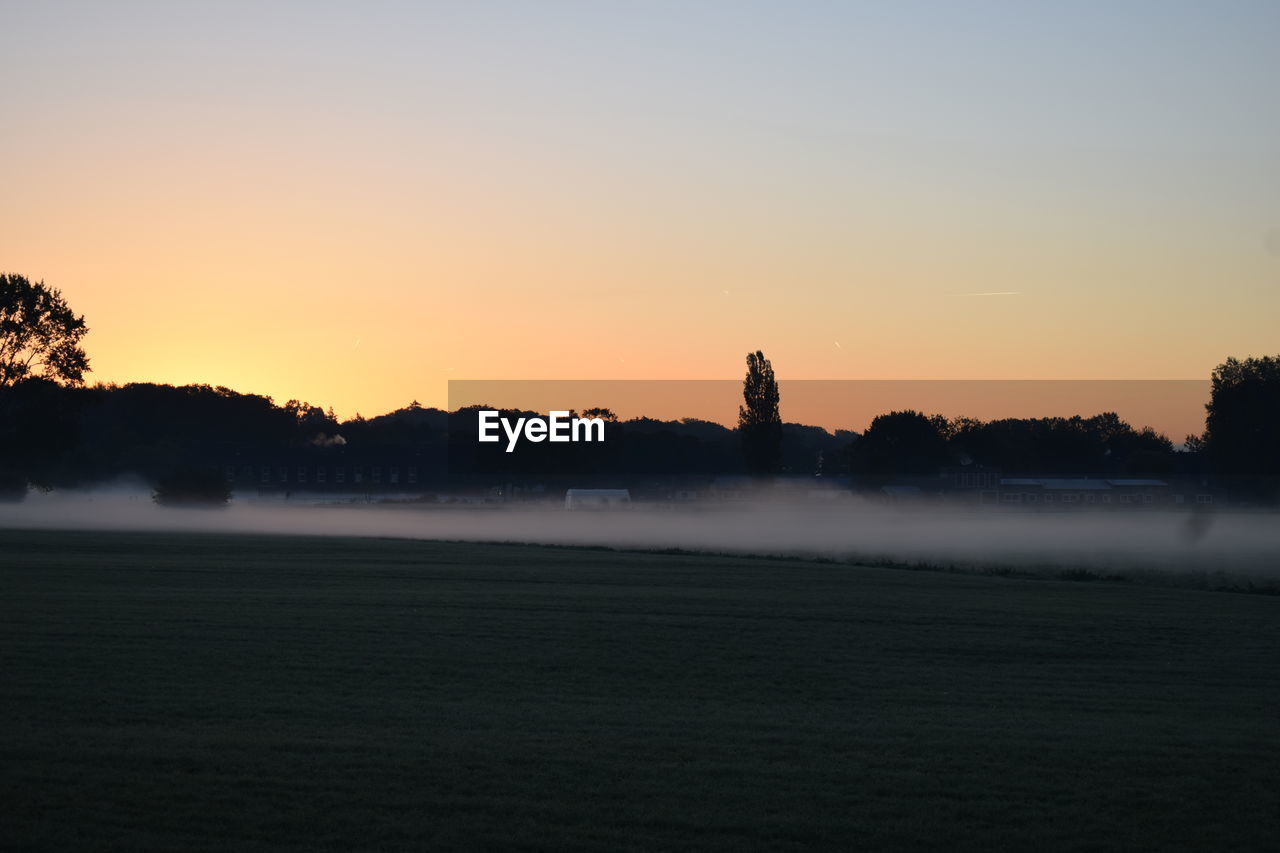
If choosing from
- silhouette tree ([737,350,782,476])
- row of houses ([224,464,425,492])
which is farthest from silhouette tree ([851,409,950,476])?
row of houses ([224,464,425,492])

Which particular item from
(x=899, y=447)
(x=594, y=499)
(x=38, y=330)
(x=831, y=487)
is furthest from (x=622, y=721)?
(x=899, y=447)

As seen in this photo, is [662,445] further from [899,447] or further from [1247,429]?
[1247,429]

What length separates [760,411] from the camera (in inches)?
3927

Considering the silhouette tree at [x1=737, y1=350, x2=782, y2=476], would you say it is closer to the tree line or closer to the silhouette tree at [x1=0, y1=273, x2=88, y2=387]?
the tree line

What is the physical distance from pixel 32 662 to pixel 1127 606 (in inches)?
958

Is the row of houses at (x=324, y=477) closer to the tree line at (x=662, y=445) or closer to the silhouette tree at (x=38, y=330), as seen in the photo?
the tree line at (x=662, y=445)

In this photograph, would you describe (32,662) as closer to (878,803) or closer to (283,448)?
(878,803)

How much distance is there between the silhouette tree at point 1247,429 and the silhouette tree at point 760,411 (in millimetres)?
46055

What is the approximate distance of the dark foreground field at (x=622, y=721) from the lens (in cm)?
1023

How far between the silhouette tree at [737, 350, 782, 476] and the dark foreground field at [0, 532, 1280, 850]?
7017cm

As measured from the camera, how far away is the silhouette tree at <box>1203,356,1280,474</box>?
361ft

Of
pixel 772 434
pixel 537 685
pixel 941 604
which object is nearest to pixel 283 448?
pixel 772 434

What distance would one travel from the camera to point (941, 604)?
2941cm

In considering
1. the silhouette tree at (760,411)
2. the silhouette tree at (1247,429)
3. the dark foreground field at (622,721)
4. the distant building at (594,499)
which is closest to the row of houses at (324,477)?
the distant building at (594,499)
